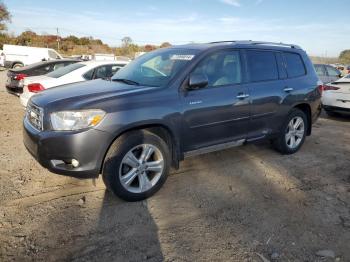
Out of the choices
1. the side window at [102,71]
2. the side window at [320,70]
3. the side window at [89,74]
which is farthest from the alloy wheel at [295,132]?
the side window at [320,70]

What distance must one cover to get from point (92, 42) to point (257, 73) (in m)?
57.1

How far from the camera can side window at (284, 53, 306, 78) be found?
5.79m

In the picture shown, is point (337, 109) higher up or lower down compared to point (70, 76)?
lower down

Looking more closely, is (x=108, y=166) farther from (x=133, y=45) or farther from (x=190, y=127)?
(x=133, y=45)

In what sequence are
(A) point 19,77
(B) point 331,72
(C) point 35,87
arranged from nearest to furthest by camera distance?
(C) point 35,87 < (A) point 19,77 < (B) point 331,72

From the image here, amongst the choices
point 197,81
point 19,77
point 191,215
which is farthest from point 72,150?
point 19,77

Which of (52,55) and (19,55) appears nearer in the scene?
(52,55)

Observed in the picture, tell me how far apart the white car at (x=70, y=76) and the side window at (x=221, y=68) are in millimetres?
3220

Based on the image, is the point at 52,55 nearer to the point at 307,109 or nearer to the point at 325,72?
the point at 325,72

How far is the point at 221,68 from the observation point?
4707 millimetres

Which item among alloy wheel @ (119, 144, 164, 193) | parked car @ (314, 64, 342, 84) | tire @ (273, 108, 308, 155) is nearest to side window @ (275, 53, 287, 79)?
tire @ (273, 108, 308, 155)

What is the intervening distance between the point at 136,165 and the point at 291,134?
3.26m

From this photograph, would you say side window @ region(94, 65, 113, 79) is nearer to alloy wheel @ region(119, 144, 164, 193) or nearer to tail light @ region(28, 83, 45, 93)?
tail light @ region(28, 83, 45, 93)

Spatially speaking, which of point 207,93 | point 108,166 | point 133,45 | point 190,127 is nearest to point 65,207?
point 108,166
